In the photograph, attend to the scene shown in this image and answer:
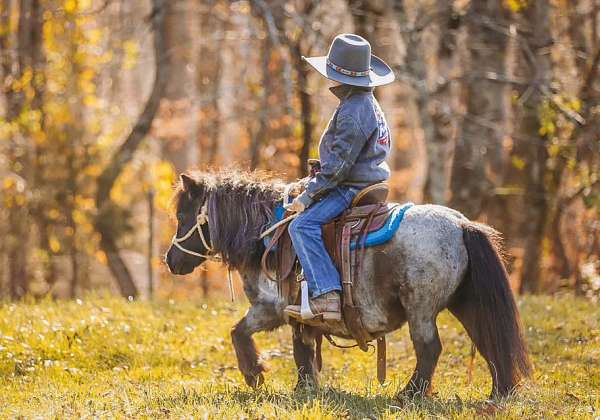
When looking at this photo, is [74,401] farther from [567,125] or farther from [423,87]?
[567,125]

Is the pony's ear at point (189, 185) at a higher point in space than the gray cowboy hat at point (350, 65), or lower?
lower

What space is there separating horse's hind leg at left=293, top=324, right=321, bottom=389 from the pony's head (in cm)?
107

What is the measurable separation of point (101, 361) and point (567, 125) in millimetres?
8399

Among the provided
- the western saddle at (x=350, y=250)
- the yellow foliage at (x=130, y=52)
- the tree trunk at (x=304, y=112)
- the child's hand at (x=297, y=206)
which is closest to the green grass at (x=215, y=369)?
the western saddle at (x=350, y=250)

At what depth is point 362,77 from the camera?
6680mm

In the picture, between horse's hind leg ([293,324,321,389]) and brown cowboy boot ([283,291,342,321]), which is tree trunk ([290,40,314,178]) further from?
brown cowboy boot ([283,291,342,321])

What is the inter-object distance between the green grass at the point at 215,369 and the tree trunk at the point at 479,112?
317 centimetres

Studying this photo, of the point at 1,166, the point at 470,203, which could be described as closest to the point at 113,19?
the point at 1,166

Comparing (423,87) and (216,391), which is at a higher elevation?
(423,87)

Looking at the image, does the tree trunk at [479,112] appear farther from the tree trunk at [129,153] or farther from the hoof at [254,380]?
the hoof at [254,380]

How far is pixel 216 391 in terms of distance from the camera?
22.9 ft

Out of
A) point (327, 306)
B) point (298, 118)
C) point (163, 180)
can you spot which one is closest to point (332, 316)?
point (327, 306)

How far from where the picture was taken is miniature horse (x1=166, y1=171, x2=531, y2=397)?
632cm

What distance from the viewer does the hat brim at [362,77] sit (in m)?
6.63
